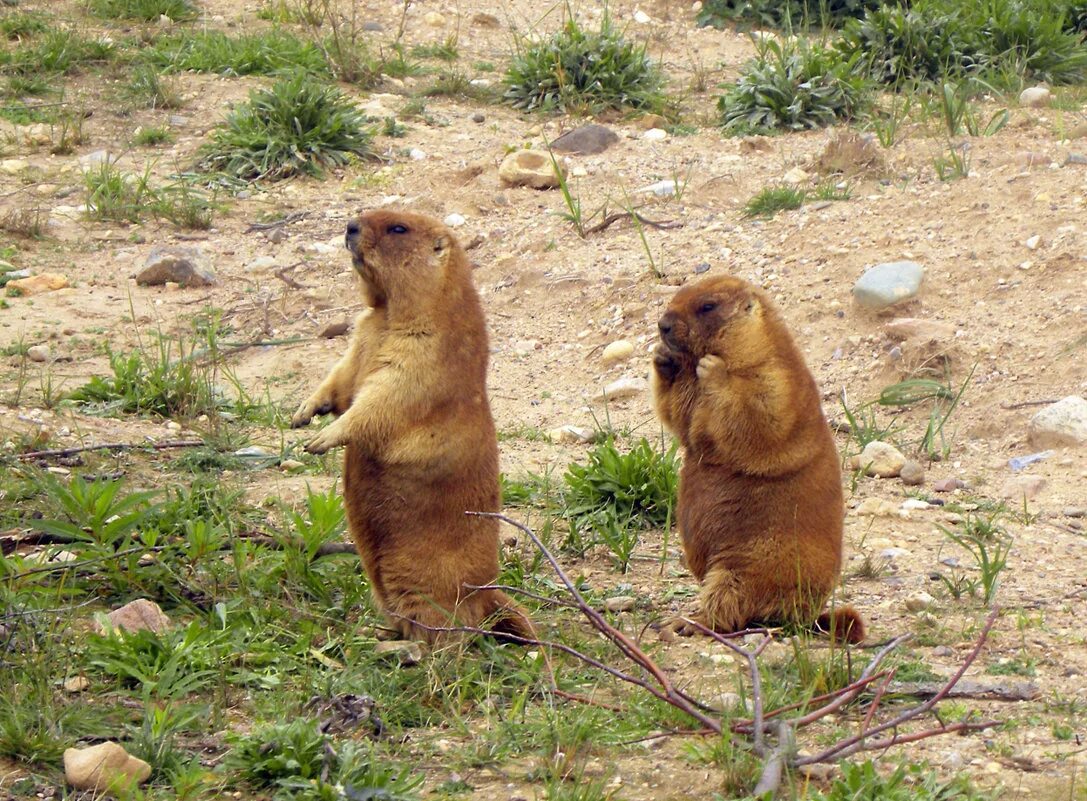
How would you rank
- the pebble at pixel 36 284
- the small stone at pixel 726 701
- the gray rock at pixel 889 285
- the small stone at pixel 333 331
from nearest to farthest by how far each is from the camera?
the small stone at pixel 726 701
the gray rock at pixel 889 285
the small stone at pixel 333 331
the pebble at pixel 36 284

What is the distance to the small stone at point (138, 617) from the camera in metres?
4.30

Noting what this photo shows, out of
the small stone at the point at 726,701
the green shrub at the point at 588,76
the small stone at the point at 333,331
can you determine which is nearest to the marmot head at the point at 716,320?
the small stone at the point at 726,701

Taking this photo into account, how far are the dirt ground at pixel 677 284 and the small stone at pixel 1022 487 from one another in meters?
0.04

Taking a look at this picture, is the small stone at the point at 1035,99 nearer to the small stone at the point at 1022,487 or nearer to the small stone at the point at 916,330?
the small stone at the point at 916,330

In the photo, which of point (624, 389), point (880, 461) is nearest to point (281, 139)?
point (624, 389)

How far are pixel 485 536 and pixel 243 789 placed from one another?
55.1 inches

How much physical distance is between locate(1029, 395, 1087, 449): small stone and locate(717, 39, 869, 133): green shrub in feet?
12.9

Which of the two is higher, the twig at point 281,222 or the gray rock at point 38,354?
the twig at point 281,222

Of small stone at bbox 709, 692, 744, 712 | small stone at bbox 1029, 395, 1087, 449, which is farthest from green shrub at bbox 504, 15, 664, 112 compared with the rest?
small stone at bbox 709, 692, 744, 712

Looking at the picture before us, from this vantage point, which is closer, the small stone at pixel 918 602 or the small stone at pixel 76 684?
the small stone at pixel 76 684

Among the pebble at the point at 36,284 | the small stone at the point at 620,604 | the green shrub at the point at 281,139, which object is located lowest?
the small stone at the point at 620,604

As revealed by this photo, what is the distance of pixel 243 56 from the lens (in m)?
10.7

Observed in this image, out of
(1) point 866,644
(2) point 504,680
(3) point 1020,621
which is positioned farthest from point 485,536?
(3) point 1020,621

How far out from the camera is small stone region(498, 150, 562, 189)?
31.0ft
